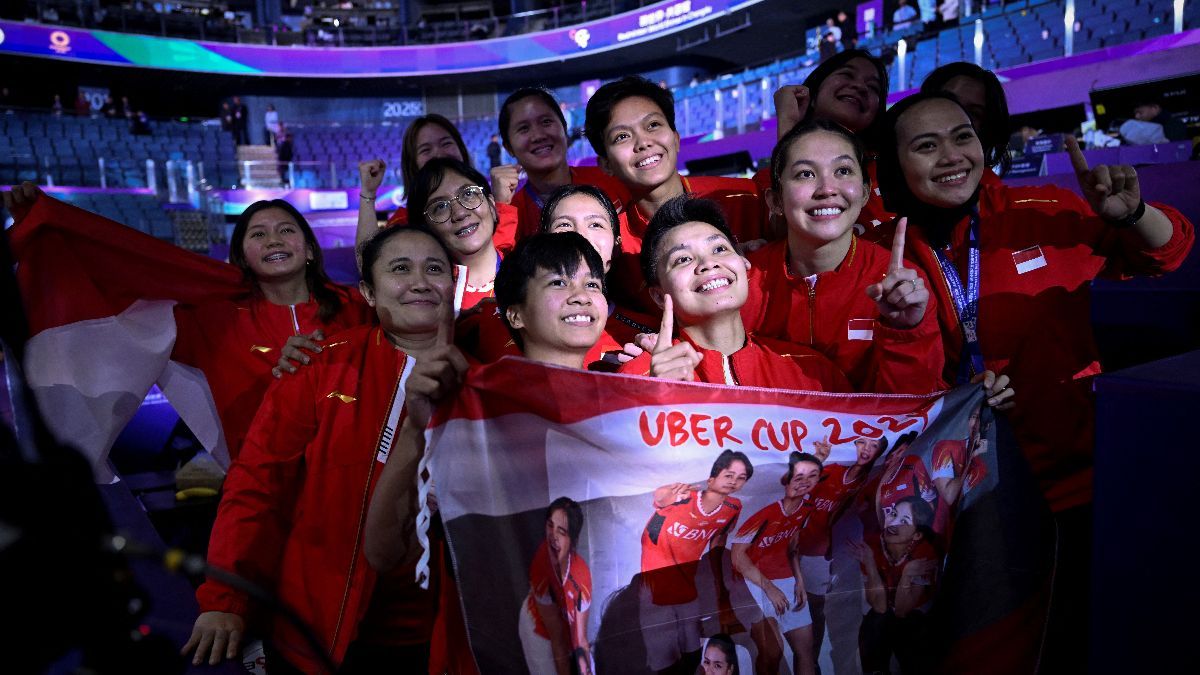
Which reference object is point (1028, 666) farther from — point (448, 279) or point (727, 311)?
point (448, 279)

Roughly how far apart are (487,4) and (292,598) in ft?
84.4

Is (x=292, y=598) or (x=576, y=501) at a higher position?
(x=576, y=501)

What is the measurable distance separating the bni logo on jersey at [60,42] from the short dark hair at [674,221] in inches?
847

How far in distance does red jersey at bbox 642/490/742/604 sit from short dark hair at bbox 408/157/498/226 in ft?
4.67

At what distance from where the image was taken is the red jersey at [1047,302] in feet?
6.82

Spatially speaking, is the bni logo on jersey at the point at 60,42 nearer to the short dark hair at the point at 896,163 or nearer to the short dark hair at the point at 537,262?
the short dark hair at the point at 537,262

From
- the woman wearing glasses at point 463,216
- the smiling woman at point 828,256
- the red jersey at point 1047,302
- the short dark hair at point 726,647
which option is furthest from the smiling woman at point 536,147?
the short dark hair at point 726,647

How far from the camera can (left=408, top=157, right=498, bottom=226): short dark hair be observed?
261 centimetres

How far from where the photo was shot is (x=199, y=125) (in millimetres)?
19203

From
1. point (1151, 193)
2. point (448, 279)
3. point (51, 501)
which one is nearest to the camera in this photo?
point (51, 501)

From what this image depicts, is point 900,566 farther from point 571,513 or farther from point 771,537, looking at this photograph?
point 571,513

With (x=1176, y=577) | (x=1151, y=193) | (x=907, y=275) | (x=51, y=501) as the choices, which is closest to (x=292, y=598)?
(x=51, y=501)

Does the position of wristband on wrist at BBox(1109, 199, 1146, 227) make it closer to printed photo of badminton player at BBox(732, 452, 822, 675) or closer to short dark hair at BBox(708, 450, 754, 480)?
printed photo of badminton player at BBox(732, 452, 822, 675)

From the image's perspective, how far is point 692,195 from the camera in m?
2.78
